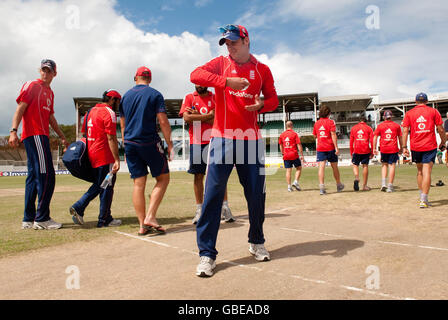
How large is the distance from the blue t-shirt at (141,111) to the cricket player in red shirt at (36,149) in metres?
1.51

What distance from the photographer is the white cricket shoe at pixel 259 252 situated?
10.1 feet

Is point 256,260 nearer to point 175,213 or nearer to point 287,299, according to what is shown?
point 287,299

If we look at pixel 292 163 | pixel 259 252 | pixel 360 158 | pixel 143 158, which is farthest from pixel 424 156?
pixel 143 158

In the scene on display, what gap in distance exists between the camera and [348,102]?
190 ft

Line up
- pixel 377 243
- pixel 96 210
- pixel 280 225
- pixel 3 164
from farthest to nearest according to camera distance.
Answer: pixel 3 164 → pixel 96 210 → pixel 280 225 → pixel 377 243

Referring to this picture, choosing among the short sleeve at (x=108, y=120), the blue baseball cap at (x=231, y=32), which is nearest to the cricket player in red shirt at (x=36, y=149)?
the short sleeve at (x=108, y=120)

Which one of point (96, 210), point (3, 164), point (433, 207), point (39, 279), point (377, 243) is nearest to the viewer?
point (39, 279)

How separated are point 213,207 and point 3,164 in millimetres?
51394

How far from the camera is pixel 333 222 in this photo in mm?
4840

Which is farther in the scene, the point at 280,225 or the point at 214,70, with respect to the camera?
the point at 280,225

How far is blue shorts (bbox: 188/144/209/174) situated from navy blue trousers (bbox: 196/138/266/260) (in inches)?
78.2

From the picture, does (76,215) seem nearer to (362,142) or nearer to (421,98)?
(421,98)

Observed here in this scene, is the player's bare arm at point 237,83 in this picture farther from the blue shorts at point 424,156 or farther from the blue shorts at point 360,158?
the blue shorts at point 360,158

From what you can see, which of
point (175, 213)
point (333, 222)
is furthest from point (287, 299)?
point (175, 213)
